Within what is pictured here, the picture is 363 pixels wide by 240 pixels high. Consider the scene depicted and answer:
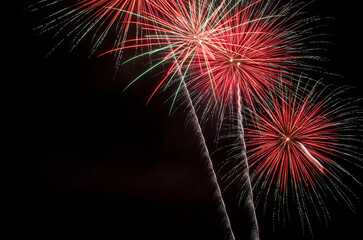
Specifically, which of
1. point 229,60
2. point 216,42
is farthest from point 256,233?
point 216,42

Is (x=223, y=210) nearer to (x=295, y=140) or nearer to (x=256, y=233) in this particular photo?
(x=256, y=233)

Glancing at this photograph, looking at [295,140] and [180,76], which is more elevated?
[180,76]

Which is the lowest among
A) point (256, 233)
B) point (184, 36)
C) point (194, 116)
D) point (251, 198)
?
point (256, 233)

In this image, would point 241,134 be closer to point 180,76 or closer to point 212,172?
point 212,172

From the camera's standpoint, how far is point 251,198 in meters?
7.50

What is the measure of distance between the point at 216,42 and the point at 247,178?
3350mm

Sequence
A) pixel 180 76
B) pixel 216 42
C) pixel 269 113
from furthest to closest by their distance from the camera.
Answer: pixel 269 113, pixel 180 76, pixel 216 42

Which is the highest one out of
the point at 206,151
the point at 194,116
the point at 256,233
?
the point at 194,116

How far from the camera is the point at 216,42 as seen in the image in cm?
575

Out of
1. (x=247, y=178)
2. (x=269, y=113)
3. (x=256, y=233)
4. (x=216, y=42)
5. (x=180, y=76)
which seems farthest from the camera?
(x=256, y=233)

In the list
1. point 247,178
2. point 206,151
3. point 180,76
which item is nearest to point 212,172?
point 206,151

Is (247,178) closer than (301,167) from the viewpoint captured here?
No

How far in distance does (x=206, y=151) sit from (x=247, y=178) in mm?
1266

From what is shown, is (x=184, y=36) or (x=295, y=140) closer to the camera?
(x=184, y=36)
